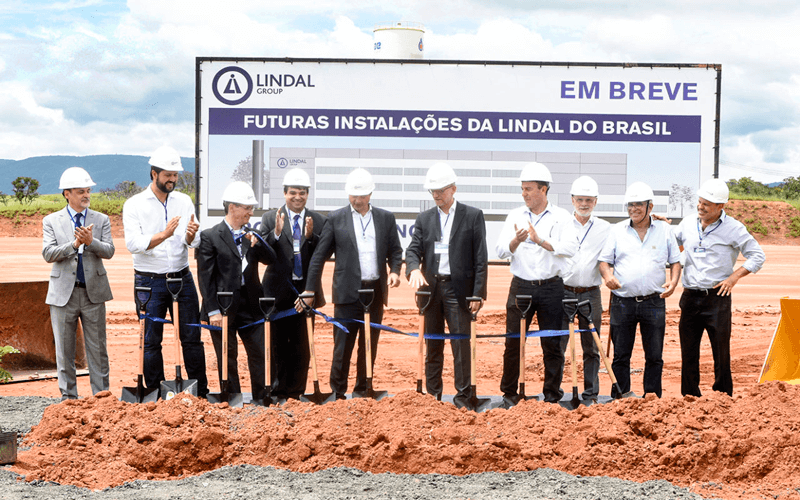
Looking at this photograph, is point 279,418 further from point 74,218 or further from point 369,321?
point 74,218

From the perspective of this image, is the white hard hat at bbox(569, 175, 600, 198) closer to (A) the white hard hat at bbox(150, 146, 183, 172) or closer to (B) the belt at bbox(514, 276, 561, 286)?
(B) the belt at bbox(514, 276, 561, 286)

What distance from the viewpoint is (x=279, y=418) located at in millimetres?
6031

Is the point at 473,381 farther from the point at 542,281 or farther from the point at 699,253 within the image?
the point at 699,253

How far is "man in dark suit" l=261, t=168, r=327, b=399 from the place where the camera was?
7.28 m

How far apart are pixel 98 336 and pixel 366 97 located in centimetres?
623

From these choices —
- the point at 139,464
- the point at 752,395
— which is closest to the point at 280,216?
the point at 139,464

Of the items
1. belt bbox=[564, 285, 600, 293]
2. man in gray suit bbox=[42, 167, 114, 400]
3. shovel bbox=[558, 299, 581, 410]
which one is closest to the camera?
shovel bbox=[558, 299, 581, 410]

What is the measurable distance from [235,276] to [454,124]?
5963 mm

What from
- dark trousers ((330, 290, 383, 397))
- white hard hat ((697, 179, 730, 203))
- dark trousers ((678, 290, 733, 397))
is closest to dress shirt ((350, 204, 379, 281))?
dark trousers ((330, 290, 383, 397))

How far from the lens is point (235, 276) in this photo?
712 cm

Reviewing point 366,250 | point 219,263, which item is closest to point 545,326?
point 366,250

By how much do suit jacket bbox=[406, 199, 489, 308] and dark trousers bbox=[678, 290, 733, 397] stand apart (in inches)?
79.7

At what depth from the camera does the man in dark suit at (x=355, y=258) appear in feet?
23.3

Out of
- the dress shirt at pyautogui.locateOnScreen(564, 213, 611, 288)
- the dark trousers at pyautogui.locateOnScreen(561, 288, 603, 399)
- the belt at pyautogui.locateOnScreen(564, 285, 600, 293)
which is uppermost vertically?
the dress shirt at pyautogui.locateOnScreen(564, 213, 611, 288)
